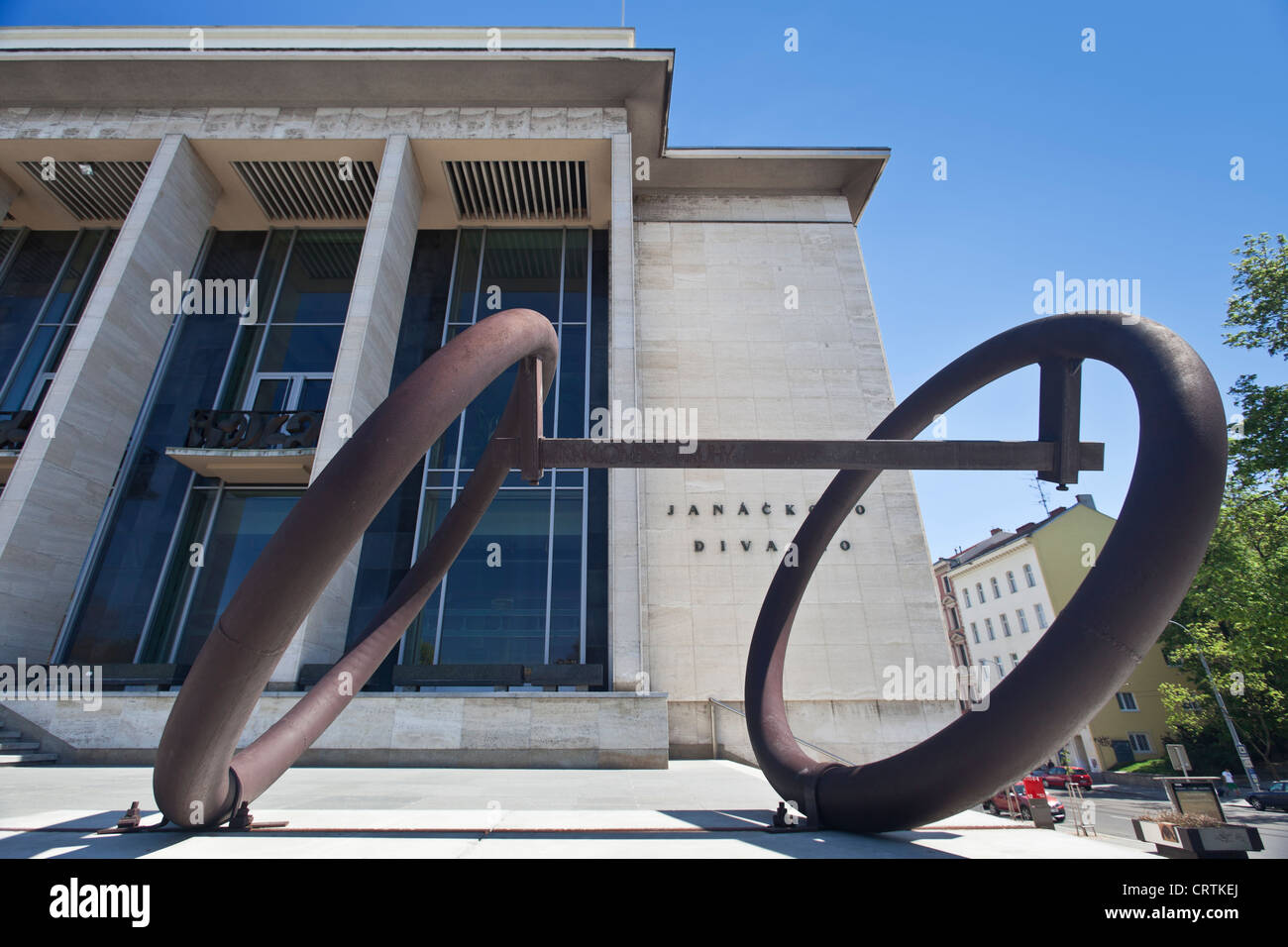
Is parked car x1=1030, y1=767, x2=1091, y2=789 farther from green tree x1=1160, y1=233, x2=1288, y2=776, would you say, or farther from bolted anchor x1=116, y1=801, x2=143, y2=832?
bolted anchor x1=116, y1=801, x2=143, y2=832

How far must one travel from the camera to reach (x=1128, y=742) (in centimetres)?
3925

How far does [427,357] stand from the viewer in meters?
16.2

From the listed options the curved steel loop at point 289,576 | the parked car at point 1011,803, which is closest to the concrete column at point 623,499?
the parked car at point 1011,803

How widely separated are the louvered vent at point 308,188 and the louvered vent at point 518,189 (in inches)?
103

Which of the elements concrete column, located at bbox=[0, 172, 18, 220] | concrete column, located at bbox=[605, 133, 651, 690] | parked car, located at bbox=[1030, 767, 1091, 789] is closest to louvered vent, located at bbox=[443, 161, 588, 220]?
concrete column, located at bbox=[605, 133, 651, 690]

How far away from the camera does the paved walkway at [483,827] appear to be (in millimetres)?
3525

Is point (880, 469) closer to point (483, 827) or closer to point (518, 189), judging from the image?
point (483, 827)

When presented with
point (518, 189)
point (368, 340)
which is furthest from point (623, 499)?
point (518, 189)

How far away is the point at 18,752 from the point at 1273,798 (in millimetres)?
36288

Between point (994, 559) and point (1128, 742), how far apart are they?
1442cm

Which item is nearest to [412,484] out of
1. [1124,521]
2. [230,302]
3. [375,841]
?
[230,302]

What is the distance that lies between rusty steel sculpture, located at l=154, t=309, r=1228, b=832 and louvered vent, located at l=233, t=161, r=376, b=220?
17.6 meters

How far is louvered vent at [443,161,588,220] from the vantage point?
18.2m

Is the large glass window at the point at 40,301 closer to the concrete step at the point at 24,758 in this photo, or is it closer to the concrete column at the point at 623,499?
the concrete step at the point at 24,758
